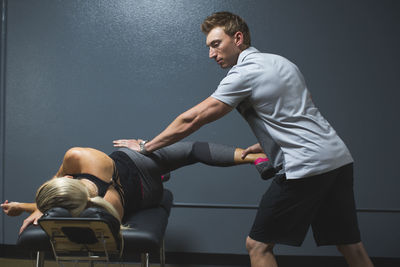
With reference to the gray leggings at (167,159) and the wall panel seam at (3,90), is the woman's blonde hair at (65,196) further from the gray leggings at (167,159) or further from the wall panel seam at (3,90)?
the wall panel seam at (3,90)

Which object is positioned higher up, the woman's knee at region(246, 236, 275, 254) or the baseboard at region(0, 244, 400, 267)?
the woman's knee at region(246, 236, 275, 254)

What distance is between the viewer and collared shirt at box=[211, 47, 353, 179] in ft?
4.54

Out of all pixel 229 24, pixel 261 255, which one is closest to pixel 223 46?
pixel 229 24

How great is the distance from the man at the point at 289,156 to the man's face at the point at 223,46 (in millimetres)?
153

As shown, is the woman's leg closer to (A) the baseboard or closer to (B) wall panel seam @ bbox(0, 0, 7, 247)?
(A) the baseboard

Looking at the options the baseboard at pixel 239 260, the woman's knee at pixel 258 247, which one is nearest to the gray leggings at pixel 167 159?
the woman's knee at pixel 258 247

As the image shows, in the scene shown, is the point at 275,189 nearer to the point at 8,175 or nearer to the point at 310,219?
the point at 310,219

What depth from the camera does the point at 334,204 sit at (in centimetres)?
148

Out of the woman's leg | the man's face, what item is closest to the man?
the man's face

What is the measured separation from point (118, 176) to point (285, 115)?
0.80 metres

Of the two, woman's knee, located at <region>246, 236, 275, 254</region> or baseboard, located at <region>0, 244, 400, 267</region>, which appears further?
baseboard, located at <region>0, 244, 400, 267</region>

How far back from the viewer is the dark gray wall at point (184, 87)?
2.46 m

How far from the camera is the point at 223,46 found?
1.63m

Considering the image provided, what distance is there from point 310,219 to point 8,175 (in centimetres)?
207
